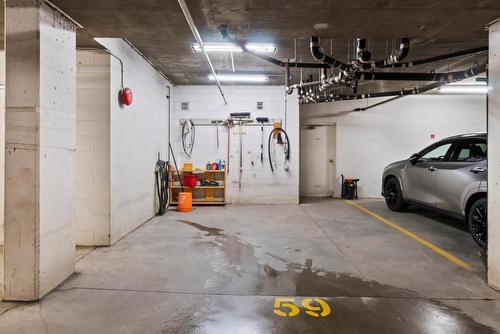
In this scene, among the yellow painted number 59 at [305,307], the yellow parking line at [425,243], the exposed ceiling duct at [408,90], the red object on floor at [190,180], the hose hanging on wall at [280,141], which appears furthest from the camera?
the hose hanging on wall at [280,141]

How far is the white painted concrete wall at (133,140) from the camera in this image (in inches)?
164

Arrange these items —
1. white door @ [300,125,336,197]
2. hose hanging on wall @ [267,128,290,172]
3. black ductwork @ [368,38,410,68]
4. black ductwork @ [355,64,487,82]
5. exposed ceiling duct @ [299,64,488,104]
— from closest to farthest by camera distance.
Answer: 1. black ductwork @ [368,38,410,68]
2. exposed ceiling duct @ [299,64,488,104]
3. black ductwork @ [355,64,487,82]
4. hose hanging on wall @ [267,128,290,172]
5. white door @ [300,125,336,197]

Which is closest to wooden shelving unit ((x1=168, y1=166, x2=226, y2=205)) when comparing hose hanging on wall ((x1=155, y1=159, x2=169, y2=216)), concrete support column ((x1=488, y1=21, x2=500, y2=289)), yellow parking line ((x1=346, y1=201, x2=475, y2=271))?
hose hanging on wall ((x1=155, y1=159, x2=169, y2=216))

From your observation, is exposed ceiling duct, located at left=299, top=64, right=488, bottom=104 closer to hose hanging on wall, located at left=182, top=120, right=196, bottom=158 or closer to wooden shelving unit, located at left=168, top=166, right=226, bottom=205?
wooden shelving unit, located at left=168, top=166, right=226, bottom=205

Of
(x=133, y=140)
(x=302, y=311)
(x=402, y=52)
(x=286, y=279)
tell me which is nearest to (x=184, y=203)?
(x=133, y=140)

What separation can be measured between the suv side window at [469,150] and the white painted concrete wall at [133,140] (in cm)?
510

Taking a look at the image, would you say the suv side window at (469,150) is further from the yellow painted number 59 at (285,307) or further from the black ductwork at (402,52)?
the yellow painted number 59 at (285,307)

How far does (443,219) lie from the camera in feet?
18.8

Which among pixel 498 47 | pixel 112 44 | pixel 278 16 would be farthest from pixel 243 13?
pixel 498 47

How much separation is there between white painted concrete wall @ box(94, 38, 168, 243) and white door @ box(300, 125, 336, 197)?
13.5 feet

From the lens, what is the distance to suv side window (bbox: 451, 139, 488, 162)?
444cm

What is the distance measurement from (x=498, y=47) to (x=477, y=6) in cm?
43

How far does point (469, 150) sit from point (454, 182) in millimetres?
628

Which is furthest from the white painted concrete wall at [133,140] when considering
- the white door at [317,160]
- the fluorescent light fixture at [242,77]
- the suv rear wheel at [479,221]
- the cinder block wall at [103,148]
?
the suv rear wheel at [479,221]
